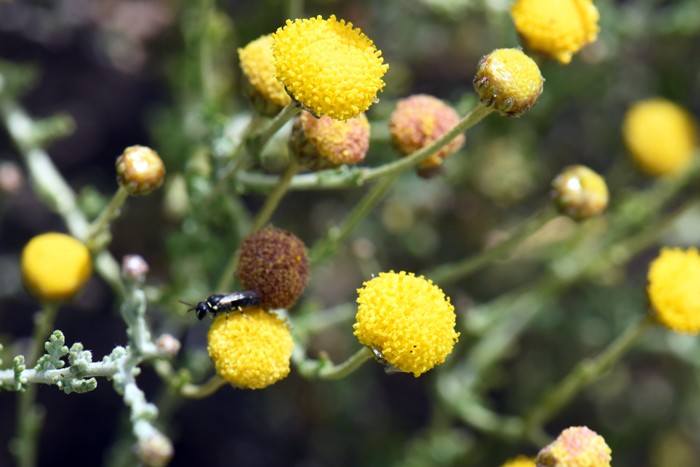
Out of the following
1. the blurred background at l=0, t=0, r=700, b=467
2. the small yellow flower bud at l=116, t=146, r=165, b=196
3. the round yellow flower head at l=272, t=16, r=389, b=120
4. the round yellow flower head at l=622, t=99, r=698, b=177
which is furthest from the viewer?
the blurred background at l=0, t=0, r=700, b=467

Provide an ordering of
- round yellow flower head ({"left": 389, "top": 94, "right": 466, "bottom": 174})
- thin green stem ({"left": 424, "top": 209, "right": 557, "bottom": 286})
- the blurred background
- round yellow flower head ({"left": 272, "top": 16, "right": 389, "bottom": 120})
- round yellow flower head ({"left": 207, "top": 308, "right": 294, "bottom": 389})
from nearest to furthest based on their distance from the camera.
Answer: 1. round yellow flower head ({"left": 272, "top": 16, "right": 389, "bottom": 120})
2. round yellow flower head ({"left": 207, "top": 308, "right": 294, "bottom": 389})
3. round yellow flower head ({"left": 389, "top": 94, "right": 466, "bottom": 174})
4. thin green stem ({"left": 424, "top": 209, "right": 557, "bottom": 286})
5. the blurred background

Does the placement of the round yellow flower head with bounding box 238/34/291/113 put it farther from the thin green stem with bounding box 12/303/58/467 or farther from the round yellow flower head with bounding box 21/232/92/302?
the thin green stem with bounding box 12/303/58/467

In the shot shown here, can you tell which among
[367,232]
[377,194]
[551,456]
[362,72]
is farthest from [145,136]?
[551,456]

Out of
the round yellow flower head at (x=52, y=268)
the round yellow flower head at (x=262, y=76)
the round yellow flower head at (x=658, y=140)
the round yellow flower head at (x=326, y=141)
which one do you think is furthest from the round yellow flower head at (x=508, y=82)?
the round yellow flower head at (x=658, y=140)

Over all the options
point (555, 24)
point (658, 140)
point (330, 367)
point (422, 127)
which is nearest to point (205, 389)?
point (330, 367)

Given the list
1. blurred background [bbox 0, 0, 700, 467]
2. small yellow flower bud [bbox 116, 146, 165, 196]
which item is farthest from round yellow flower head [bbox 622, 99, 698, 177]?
small yellow flower bud [bbox 116, 146, 165, 196]

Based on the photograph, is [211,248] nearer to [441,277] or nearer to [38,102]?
[441,277]

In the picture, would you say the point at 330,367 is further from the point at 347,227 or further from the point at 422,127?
the point at 422,127
